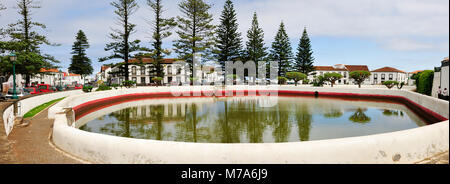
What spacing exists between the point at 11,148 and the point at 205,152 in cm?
486

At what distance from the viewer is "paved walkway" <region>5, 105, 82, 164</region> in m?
4.77

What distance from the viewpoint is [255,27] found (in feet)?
150

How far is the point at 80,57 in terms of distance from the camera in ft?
175

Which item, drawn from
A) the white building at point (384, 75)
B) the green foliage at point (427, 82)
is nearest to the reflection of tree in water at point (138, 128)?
the green foliage at point (427, 82)

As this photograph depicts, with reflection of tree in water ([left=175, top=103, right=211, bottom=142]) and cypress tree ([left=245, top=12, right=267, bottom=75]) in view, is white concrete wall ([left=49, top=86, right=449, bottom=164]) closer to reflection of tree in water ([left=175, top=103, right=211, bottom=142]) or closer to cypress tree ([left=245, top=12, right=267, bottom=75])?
reflection of tree in water ([left=175, top=103, right=211, bottom=142])

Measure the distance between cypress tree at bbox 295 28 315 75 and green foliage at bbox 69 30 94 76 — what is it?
47987 mm

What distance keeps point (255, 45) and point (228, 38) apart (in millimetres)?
5582

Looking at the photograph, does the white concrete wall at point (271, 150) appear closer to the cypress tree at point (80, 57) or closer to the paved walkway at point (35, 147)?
the paved walkway at point (35, 147)

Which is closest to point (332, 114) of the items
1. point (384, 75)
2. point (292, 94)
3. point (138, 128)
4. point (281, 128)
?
point (281, 128)

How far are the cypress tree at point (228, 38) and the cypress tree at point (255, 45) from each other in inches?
91.5

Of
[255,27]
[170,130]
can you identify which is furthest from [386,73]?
[170,130]

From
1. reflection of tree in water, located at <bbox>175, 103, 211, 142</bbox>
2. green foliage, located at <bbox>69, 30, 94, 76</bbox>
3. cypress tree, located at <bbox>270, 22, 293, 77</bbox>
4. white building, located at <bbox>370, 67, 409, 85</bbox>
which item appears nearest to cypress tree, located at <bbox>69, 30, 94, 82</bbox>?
green foliage, located at <bbox>69, 30, 94, 76</bbox>
